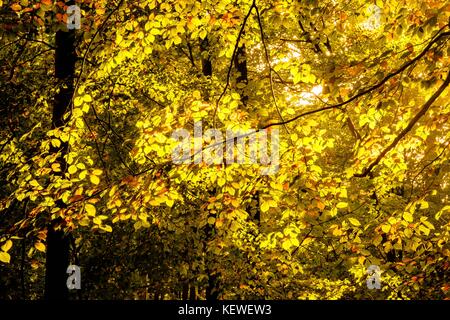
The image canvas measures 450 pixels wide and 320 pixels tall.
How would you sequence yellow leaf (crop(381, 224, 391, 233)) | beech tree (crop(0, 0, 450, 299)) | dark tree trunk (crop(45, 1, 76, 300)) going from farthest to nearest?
dark tree trunk (crop(45, 1, 76, 300)), yellow leaf (crop(381, 224, 391, 233)), beech tree (crop(0, 0, 450, 299))

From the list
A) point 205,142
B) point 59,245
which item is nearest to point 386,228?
point 205,142

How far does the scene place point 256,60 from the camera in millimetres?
16234

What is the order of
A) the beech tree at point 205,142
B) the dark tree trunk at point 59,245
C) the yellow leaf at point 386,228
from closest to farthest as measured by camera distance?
the beech tree at point 205,142 < the yellow leaf at point 386,228 < the dark tree trunk at point 59,245

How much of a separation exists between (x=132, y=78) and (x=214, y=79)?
2010 mm

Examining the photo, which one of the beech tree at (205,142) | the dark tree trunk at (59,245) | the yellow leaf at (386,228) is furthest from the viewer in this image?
the dark tree trunk at (59,245)

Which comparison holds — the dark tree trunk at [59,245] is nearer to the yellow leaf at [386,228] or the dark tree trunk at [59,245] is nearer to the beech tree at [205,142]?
the beech tree at [205,142]

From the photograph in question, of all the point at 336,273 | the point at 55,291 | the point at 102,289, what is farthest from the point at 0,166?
the point at 336,273

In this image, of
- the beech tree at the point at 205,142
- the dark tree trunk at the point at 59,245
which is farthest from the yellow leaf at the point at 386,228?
the dark tree trunk at the point at 59,245

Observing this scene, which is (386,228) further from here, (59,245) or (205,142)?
(59,245)

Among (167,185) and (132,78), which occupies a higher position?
(132,78)

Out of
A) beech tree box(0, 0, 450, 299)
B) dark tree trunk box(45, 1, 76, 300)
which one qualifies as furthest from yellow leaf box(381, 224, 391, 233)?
dark tree trunk box(45, 1, 76, 300)

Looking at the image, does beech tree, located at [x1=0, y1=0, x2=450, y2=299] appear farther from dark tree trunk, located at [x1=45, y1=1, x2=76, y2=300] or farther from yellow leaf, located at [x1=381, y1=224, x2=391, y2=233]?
yellow leaf, located at [x1=381, y1=224, x2=391, y2=233]

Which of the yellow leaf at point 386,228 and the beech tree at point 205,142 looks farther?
the yellow leaf at point 386,228

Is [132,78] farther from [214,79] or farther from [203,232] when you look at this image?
[203,232]
